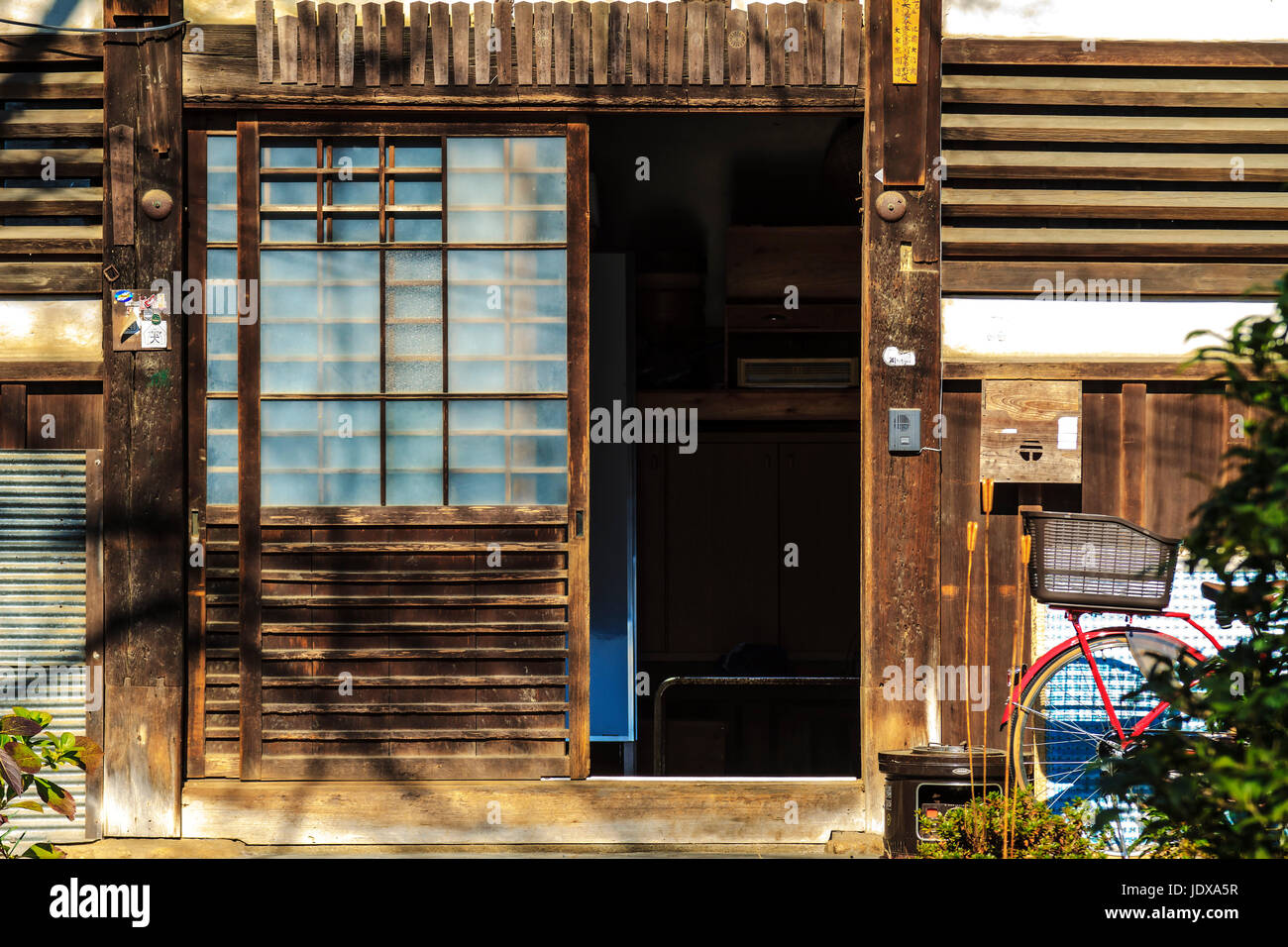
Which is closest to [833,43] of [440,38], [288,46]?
[440,38]

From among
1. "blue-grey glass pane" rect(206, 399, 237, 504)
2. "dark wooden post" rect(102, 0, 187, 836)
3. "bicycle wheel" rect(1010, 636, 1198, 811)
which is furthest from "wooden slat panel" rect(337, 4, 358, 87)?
"bicycle wheel" rect(1010, 636, 1198, 811)

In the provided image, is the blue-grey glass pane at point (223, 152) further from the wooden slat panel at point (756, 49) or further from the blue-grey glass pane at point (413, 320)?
the wooden slat panel at point (756, 49)

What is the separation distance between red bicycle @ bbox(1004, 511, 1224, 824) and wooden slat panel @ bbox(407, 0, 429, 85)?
359 centimetres

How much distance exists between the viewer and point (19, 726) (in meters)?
3.18

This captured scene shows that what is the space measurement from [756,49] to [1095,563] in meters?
2.92

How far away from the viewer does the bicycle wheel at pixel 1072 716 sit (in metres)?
5.63

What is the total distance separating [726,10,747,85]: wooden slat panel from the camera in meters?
5.76

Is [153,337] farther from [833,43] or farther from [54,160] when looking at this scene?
[833,43]

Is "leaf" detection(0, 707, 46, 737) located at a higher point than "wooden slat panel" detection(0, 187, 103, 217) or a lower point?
lower

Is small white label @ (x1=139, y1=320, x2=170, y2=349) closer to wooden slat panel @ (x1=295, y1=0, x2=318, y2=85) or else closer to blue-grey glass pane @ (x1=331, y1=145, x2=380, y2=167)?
blue-grey glass pane @ (x1=331, y1=145, x2=380, y2=167)

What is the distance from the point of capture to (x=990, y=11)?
19.0 feet

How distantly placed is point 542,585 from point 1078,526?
8.33 feet

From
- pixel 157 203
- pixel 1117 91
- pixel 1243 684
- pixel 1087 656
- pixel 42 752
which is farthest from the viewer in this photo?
pixel 1117 91

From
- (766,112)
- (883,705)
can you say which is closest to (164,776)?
(883,705)
